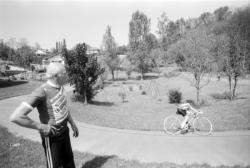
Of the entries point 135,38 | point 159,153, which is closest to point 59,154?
point 159,153

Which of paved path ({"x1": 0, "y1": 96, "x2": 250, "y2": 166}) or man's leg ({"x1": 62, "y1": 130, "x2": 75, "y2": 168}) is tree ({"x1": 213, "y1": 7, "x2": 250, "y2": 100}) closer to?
paved path ({"x1": 0, "y1": 96, "x2": 250, "y2": 166})

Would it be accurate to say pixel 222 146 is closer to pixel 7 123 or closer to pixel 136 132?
pixel 136 132

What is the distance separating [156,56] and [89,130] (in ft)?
146

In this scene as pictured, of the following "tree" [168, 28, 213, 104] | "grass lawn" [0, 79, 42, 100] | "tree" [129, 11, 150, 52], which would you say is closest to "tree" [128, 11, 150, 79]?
"tree" [129, 11, 150, 52]

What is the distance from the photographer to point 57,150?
292 cm

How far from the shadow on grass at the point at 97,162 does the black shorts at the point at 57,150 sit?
5.06 ft

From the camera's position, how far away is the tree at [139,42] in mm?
42812

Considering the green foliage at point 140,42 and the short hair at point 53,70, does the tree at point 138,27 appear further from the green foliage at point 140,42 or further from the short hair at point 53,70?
the short hair at point 53,70

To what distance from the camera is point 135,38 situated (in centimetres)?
4803

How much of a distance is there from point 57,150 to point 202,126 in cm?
546

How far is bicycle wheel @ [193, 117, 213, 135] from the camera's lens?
6.68 metres

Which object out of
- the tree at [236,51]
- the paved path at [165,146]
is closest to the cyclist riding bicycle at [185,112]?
the paved path at [165,146]

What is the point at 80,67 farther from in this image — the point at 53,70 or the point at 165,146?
the point at 53,70

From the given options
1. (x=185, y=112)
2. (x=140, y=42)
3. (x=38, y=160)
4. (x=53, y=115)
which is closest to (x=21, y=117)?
(x=53, y=115)
